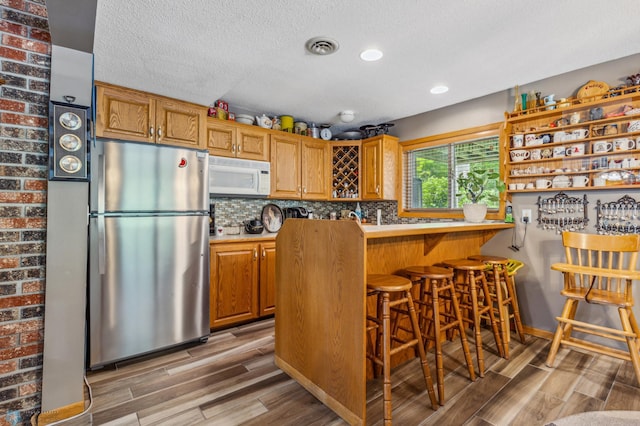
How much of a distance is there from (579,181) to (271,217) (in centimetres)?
307

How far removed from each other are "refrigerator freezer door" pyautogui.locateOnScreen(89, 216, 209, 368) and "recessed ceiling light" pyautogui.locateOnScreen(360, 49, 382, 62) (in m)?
1.86

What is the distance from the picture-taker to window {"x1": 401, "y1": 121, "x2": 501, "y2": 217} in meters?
3.24

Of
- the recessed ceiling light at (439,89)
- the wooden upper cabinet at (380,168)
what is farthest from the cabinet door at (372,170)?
the recessed ceiling light at (439,89)

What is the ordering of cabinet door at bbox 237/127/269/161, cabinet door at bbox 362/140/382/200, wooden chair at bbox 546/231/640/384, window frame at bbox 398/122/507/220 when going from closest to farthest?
1. wooden chair at bbox 546/231/640/384
2. window frame at bbox 398/122/507/220
3. cabinet door at bbox 237/127/269/161
4. cabinet door at bbox 362/140/382/200

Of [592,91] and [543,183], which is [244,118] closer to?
[543,183]

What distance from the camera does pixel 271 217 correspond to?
388cm

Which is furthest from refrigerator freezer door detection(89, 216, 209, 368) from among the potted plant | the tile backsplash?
the potted plant

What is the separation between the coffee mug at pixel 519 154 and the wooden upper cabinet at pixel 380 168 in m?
1.38

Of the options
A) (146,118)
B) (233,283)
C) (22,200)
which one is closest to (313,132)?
(146,118)

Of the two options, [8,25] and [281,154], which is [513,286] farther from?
[8,25]

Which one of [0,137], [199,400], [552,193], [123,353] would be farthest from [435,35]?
[123,353]

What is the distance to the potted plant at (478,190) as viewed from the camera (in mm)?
2861

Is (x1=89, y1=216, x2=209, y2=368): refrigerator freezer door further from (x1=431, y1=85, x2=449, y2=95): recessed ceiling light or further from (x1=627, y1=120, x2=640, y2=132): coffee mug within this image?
(x1=627, y1=120, x2=640, y2=132): coffee mug

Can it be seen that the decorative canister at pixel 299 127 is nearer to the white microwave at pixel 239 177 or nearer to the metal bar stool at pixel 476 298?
the white microwave at pixel 239 177
